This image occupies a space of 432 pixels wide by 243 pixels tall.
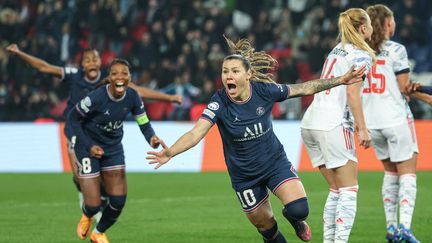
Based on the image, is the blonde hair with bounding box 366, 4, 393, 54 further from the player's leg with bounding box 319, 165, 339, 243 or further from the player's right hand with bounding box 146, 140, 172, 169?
the player's right hand with bounding box 146, 140, 172, 169

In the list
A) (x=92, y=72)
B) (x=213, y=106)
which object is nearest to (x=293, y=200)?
(x=213, y=106)

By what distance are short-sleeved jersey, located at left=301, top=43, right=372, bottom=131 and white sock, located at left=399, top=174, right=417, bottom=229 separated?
59.4 inches

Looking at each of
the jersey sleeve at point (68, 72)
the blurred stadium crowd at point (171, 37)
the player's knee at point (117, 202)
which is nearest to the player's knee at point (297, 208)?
the player's knee at point (117, 202)

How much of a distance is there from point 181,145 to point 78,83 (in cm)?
524

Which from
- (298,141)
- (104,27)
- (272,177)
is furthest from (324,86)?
(104,27)

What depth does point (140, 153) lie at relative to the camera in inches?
766

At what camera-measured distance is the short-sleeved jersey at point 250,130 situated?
841cm

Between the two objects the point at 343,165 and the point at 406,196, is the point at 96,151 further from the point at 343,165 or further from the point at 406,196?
the point at 406,196

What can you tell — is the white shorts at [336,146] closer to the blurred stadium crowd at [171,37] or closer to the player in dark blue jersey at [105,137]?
the player in dark blue jersey at [105,137]

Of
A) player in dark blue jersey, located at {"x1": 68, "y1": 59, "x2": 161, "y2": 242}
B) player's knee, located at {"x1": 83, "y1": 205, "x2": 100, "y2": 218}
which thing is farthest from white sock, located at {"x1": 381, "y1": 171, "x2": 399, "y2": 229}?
player's knee, located at {"x1": 83, "y1": 205, "x2": 100, "y2": 218}

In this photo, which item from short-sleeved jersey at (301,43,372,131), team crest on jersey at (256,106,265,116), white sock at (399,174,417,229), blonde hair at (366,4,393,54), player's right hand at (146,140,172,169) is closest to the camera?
player's right hand at (146,140,172,169)

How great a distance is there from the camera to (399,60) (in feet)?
33.5

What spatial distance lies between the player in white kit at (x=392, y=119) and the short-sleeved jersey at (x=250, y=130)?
6.46 ft

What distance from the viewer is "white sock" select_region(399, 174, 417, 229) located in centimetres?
1011
